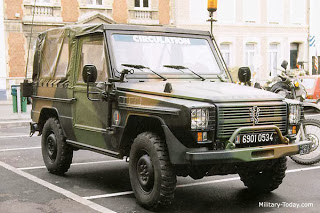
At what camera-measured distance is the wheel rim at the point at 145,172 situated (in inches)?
223

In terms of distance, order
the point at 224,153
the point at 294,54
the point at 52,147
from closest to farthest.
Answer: the point at 224,153, the point at 52,147, the point at 294,54

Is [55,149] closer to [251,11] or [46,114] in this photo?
[46,114]

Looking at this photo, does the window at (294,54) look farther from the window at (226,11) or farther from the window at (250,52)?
the window at (226,11)

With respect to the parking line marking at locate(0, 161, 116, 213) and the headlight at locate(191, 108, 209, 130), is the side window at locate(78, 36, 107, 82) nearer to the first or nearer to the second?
the parking line marking at locate(0, 161, 116, 213)

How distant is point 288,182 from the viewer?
7348mm

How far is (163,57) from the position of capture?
22.7ft

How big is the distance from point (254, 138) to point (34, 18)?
23.1m

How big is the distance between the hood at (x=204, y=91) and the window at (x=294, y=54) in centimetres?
3271

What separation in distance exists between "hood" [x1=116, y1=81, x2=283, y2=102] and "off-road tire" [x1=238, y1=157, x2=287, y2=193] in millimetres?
845

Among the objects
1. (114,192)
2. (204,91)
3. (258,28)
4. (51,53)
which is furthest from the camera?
(258,28)

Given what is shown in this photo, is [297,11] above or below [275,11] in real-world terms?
above

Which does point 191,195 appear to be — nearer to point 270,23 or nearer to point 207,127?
point 207,127

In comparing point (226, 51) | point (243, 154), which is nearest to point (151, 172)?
point (243, 154)

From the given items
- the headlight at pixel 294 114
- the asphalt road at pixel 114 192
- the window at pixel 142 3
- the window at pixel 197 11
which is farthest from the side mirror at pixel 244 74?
the window at pixel 197 11
